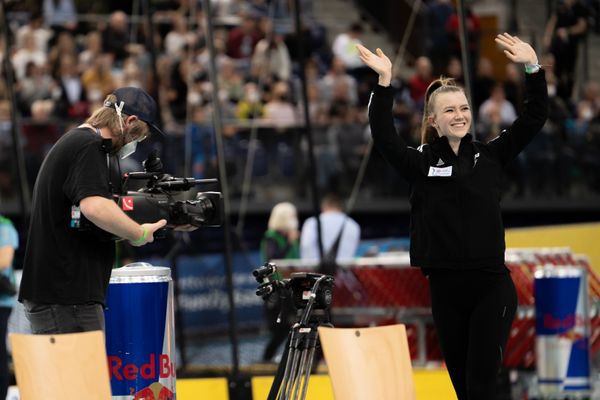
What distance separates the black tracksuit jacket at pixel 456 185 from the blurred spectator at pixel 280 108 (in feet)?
31.4

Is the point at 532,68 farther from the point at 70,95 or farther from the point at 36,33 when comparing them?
the point at 36,33

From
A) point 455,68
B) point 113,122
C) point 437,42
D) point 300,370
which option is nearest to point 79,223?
point 113,122

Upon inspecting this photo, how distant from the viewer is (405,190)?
659 inches

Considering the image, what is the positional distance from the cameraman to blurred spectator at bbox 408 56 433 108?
8.97m

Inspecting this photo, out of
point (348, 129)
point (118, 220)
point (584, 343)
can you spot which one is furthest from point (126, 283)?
point (348, 129)

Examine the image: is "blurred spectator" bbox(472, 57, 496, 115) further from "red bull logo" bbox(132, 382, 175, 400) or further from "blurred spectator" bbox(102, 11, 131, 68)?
"red bull logo" bbox(132, 382, 175, 400)

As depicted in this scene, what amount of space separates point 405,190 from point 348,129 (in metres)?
1.20

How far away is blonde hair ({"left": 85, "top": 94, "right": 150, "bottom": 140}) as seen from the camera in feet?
19.9

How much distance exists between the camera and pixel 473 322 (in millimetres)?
6277

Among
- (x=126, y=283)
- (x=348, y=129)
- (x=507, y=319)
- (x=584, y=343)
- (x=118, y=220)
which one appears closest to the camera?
(x=118, y=220)

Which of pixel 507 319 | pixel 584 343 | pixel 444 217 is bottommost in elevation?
pixel 584 343

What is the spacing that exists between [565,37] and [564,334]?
21.9 feet

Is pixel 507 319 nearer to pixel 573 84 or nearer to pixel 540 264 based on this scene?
pixel 540 264

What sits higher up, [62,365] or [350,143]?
[350,143]
